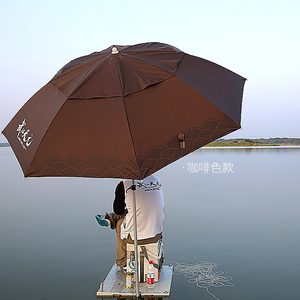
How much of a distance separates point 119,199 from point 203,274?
1718mm

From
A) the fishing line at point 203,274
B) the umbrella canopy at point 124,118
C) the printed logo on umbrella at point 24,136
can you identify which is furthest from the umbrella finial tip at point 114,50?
the fishing line at point 203,274

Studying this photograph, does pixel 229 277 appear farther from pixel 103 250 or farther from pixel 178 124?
pixel 178 124

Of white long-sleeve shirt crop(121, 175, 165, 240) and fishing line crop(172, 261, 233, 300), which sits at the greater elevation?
white long-sleeve shirt crop(121, 175, 165, 240)

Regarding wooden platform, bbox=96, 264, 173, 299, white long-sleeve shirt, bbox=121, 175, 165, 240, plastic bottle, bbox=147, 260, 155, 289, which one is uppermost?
white long-sleeve shirt, bbox=121, 175, 165, 240

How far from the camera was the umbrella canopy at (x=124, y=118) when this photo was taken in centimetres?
295

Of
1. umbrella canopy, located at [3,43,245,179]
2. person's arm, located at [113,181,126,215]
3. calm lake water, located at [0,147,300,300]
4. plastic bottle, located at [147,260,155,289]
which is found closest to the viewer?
umbrella canopy, located at [3,43,245,179]

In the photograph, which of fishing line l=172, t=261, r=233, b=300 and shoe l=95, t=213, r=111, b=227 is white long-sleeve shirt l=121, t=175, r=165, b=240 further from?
fishing line l=172, t=261, r=233, b=300

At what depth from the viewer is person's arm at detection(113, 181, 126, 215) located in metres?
4.10

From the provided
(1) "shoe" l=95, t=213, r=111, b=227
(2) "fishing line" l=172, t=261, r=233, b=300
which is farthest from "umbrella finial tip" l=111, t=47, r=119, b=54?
(2) "fishing line" l=172, t=261, r=233, b=300

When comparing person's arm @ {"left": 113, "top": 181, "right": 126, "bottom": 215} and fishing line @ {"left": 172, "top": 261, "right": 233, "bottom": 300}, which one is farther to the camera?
fishing line @ {"left": 172, "top": 261, "right": 233, "bottom": 300}

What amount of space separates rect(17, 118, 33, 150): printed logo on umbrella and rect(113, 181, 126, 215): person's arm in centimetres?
113

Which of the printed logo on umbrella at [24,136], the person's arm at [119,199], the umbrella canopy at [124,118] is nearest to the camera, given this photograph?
the umbrella canopy at [124,118]

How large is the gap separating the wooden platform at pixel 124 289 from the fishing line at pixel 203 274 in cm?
73

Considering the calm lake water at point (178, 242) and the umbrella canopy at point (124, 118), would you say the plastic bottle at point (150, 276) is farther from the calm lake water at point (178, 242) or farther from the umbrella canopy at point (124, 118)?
the umbrella canopy at point (124, 118)
